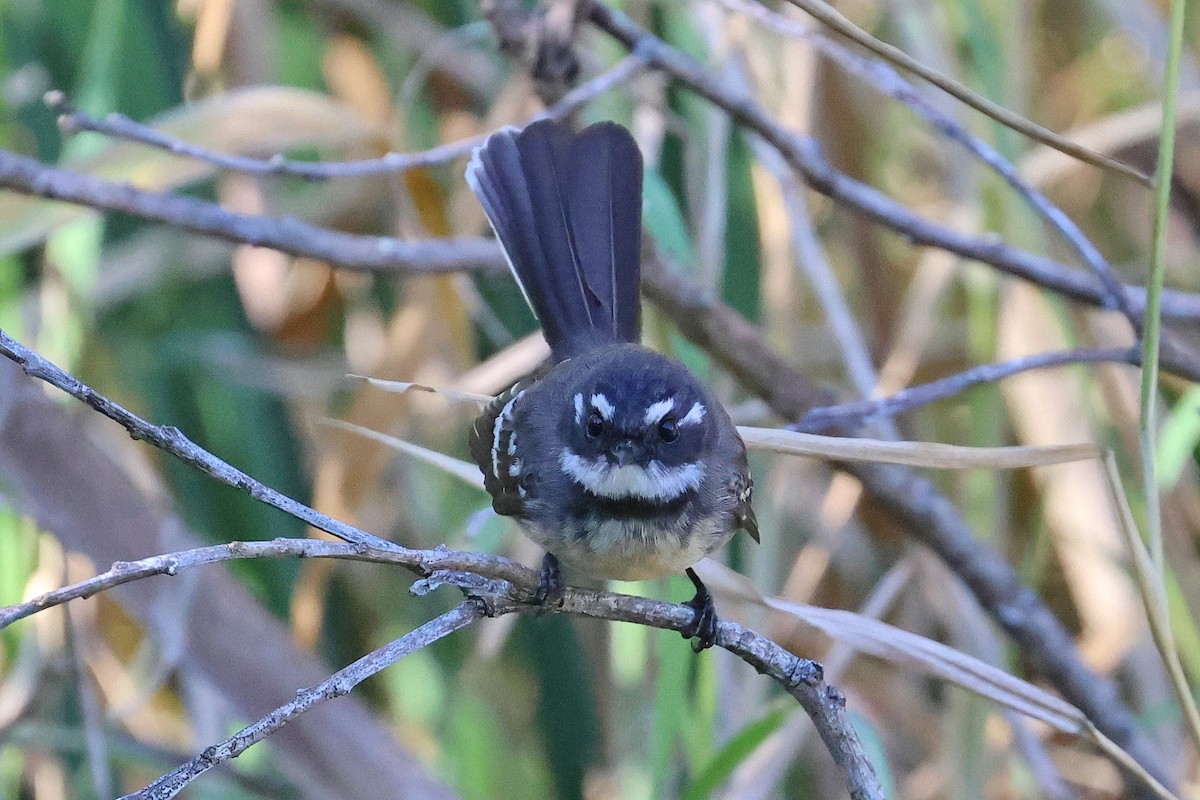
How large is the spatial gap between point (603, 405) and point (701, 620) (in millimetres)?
360

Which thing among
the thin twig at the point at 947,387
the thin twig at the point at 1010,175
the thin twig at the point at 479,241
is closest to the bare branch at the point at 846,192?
the thin twig at the point at 479,241

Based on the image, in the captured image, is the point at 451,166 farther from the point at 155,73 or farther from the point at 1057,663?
the point at 1057,663

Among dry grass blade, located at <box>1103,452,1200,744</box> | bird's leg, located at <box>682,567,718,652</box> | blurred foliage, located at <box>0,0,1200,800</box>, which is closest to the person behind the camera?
dry grass blade, located at <box>1103,452,1200,744</box>

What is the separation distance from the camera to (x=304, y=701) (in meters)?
1.01

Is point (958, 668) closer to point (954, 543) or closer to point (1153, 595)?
point (1153, 595)

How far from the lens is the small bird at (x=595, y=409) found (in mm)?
1867

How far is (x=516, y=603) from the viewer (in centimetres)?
130

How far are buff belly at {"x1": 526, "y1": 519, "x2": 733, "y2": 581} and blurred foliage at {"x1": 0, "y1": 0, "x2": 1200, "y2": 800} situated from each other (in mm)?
204

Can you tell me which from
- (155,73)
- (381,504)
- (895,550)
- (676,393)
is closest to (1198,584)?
(895,550)

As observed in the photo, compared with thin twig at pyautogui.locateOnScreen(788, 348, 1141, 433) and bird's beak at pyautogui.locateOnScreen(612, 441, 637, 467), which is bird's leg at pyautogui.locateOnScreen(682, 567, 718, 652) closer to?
bird's beak at pyautogui.locateOnScreen(612, 441, 637, 467)

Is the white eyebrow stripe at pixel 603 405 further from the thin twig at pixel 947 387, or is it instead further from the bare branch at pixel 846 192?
the bare branch at pixel 846 192

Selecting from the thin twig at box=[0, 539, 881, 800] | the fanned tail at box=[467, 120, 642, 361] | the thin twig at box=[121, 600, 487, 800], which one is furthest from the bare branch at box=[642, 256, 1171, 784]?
the thin twig at box=[121, 600, 487, 800]

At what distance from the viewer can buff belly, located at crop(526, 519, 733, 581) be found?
1812mm

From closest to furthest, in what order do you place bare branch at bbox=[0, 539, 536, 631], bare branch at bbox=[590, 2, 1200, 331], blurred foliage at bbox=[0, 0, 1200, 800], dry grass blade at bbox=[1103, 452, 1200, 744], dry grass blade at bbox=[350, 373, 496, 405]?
bare branch at bbox=[0, 539, 536, 631], dry grass blade at bbox=[1103, 452, 1200, 744], dry grass blade at bbox=[350, 373, 496, 405], bare branch at bbox=[590, 2, 1200, 331], blurred foliage at bbox=[0, 0, 1200, 800]
